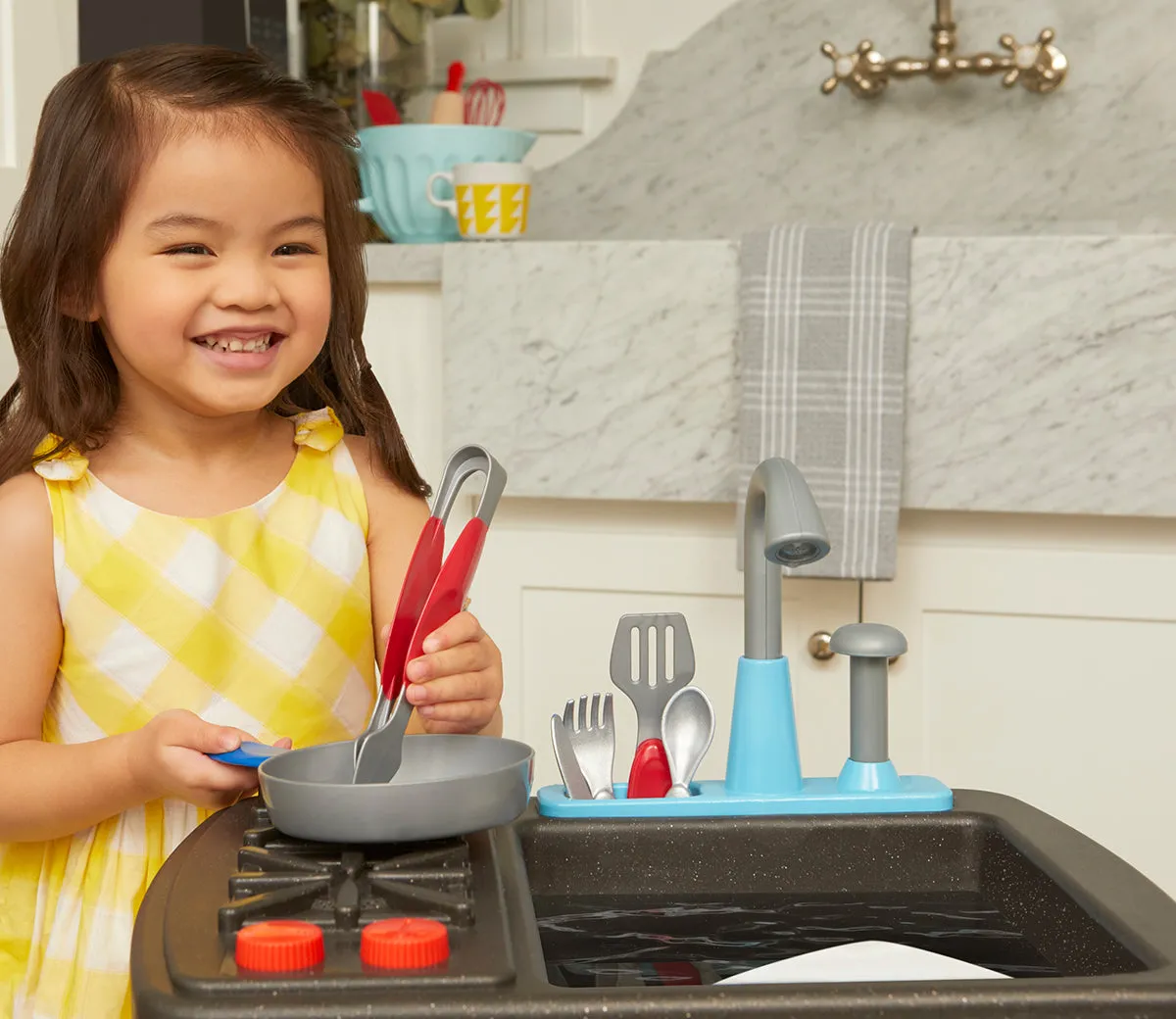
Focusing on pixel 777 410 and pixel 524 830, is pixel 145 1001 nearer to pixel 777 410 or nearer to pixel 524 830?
pixel 524 830

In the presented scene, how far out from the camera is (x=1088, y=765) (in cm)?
178

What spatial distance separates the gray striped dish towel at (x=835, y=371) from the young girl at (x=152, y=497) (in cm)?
73

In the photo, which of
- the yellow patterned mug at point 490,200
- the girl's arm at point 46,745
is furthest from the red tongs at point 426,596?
the yellow patterned mug at point 490,200

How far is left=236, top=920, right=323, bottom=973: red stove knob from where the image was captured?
1.93 ft

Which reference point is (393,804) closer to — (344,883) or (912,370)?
(344,883)

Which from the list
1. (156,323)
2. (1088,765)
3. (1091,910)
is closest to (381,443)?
(156,323)

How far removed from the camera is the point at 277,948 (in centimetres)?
59

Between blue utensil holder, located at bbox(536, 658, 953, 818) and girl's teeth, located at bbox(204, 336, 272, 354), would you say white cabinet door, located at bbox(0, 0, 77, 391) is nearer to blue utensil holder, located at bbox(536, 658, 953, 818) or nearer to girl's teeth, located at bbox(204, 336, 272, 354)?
girl's teeth, located at bbox(204, 336, 272, 354)

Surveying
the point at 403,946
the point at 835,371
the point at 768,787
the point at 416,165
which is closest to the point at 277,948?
the point at 403,946

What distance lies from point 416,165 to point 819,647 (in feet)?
2.70

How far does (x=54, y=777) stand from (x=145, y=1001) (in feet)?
1.38

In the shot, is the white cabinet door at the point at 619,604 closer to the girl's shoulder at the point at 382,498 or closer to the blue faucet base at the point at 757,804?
the girl's shoulder at the point at 382,498

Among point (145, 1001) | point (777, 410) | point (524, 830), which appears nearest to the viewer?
point (145, 1001)

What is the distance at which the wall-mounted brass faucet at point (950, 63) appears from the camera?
2.19 meters
